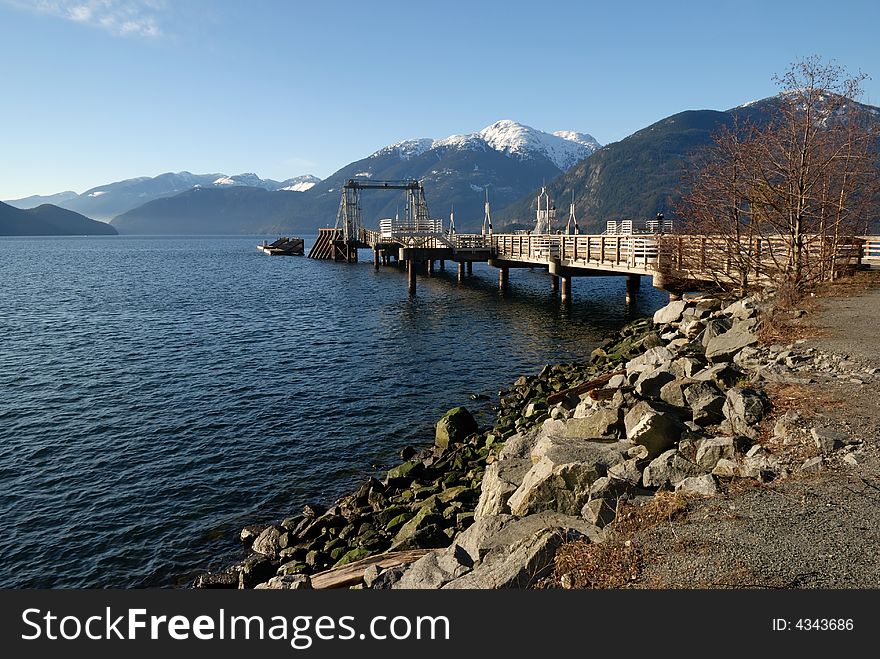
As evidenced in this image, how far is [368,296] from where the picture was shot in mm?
55594

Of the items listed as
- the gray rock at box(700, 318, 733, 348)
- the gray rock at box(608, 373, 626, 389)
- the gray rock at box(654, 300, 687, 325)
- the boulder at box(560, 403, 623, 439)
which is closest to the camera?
the boulder at box(560, 403, 623, 439)

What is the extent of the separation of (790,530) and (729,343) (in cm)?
1003

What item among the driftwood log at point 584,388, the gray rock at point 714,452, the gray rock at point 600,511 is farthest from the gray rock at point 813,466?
the driftwood log at point 584,388

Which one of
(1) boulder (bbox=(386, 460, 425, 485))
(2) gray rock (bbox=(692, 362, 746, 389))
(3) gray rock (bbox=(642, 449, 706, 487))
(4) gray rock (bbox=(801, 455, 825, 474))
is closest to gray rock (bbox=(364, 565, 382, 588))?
A: (3) gray rock (bbox=(642, 449, 706, 487))

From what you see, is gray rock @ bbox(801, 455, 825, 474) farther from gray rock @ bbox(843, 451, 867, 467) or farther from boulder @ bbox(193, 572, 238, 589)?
boulder @ bbox(193, 572, 238, 589)

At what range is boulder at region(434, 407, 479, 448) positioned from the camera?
1742cm

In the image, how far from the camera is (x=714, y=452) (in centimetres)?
913

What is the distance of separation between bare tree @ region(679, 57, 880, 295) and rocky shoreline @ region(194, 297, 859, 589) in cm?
765

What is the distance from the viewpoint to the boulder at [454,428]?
1742 cm

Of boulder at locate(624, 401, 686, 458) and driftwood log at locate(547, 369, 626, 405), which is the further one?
driftwood log at locate(547, 369, 626, 405)

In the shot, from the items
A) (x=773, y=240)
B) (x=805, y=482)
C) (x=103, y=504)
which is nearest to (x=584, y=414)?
(x=805, y=482)

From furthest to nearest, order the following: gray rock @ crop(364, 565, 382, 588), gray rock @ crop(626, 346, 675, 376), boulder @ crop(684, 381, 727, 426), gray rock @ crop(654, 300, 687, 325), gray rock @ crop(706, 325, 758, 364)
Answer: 1. gray rock @ crop(654, 300, 687, 325)
2. gray rock @ crop(626, 346, 675, 376)
3. gray rock @ crop(706, 325, 758, 364)
4. boulder @ crop(684, 381, 727, 426)
5. gray rock @ crop(364, 565, 382, 588)

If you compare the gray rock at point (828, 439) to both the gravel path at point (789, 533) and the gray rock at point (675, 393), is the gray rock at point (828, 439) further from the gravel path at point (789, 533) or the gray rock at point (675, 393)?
the gray rock at point (675, 393)

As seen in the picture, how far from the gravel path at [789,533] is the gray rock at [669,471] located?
912mm
